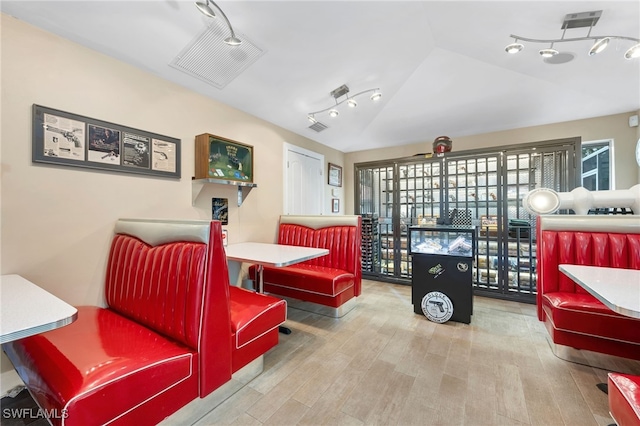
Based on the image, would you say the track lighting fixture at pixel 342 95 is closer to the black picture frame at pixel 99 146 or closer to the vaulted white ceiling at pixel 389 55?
the vaulted white ceiling at pixel 389 55

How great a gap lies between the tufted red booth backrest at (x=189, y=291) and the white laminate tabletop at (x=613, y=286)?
198 centimetres

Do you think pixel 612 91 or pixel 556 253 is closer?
pixel 556 253

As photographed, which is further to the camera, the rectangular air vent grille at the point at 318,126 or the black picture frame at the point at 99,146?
the rectangular air vent grille at the point at 318,126

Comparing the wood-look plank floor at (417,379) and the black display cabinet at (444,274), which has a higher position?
the black display cabinet at (444,274)

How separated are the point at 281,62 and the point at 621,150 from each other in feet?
15.1

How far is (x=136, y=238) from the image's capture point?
6.68 feet

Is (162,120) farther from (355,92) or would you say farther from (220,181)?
(355,92)

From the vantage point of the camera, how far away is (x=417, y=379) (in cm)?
197

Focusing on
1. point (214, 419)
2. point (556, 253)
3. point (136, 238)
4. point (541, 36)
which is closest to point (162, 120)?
point (136, 238)

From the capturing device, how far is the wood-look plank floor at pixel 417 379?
63.9 inches

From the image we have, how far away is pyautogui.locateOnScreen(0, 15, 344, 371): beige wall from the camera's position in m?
1.83

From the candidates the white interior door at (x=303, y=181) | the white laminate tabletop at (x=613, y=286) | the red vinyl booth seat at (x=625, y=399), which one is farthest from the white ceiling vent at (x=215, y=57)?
the red vinyl booth seat at (x=625, y=399)

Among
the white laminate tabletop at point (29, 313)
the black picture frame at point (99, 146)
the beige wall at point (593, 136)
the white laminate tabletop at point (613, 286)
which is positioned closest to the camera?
the white laminate tabletop at point (29, 313)
